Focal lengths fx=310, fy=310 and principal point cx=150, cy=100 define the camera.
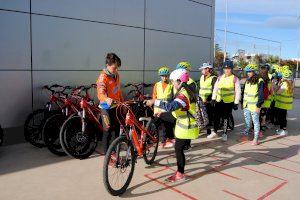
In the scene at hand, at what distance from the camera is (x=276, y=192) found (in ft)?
14.3

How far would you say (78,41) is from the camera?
22.7 feet

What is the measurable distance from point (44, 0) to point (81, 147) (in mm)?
3090

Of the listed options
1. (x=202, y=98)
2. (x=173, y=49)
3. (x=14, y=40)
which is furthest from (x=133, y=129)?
(x=173, y=49)

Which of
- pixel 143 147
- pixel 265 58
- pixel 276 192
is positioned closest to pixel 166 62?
pixel 143 147

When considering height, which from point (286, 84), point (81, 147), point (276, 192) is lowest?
point (276, 192)

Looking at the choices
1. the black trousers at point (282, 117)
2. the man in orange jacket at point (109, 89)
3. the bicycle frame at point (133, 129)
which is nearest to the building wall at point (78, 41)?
the man in orange jacket at point (109, 89)

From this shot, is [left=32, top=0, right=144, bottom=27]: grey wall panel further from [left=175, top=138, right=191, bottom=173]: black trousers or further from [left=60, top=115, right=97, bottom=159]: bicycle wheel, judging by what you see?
[left=175, top=138, right=191, bottom=173]: black trousers

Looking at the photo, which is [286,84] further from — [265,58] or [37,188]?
[265,58]

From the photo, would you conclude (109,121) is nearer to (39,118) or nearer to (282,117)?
(39,118)

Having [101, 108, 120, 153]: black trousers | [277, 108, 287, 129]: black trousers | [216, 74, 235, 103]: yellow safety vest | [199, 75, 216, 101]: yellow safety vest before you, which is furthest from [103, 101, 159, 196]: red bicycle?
[277, 108, 287, 129]: black trousers

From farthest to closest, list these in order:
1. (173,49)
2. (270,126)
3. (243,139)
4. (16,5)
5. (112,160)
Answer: (173,49), (270,126), (243,139), (16,5), (112,160)

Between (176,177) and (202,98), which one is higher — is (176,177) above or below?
below

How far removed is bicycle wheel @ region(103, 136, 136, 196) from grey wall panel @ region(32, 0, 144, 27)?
3.69 metres

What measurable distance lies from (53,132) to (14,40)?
1.95m
